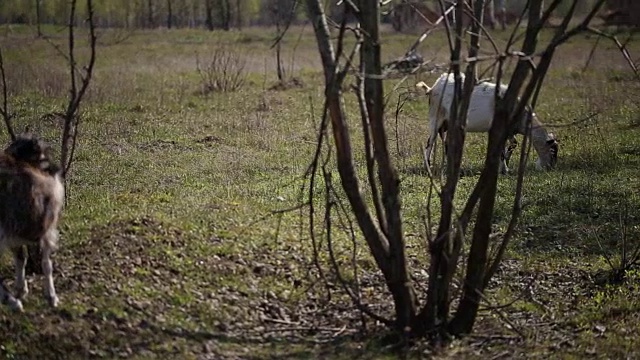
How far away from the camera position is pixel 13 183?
7105mm

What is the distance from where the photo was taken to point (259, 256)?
8.44 metres

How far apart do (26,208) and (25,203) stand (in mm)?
40

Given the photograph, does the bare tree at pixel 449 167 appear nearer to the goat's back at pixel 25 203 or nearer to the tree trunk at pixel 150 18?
the goat's back at pixel 25 203

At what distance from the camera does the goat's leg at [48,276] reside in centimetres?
703

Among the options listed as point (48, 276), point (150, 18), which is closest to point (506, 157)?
point (48, 276)

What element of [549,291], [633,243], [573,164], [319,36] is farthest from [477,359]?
[573,164]

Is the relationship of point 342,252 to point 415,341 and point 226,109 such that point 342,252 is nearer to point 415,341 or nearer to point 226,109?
point 415,341

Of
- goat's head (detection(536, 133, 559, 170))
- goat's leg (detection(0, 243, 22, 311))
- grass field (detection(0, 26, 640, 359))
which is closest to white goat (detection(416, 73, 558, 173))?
goat's head (detection(536, 133, 559, 170))

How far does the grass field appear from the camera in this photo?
Answer: 6.96 metres

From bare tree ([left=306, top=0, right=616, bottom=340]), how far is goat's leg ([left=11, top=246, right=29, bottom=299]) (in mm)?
2449

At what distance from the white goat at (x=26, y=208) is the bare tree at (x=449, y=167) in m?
2.18

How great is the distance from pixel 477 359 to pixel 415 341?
0.49 m

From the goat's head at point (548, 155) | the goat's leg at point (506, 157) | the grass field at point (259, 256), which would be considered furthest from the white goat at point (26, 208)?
the goat's head at point (548, 155)

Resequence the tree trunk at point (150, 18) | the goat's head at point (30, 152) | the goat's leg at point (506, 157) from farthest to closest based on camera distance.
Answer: the tree trunk at point (150, 18) → the goat's leg at point (506, 157) → the goat's head at point (30, 152)
